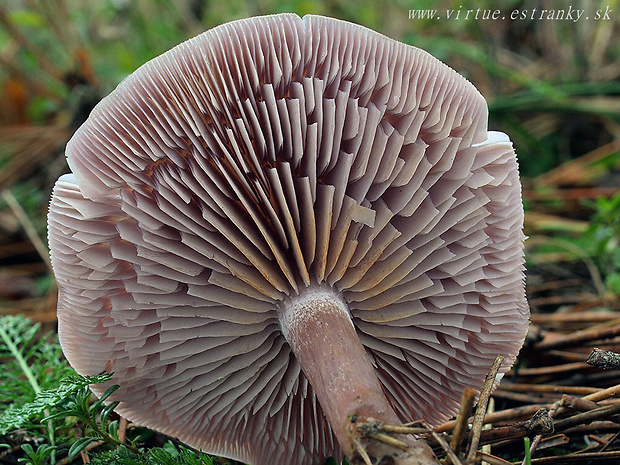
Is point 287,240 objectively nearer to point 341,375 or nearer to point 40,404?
point 341,375

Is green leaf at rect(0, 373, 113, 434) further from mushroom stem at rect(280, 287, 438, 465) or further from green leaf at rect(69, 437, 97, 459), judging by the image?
mushroom stem at rect(280, 287, 438, 465)

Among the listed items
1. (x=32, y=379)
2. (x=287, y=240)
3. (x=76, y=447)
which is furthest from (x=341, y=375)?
(x=32, y=379)

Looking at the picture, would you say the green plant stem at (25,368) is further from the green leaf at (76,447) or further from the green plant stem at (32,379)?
the green leaf at (76,447)

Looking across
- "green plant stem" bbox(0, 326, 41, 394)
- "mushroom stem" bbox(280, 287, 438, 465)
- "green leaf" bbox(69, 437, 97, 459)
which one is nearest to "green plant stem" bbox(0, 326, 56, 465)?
"green plant stem" bbox(0, 326, 41, 394)

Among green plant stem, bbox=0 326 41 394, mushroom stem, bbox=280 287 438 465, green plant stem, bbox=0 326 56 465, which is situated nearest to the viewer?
mushroom stem, bbox=280 287 438 465

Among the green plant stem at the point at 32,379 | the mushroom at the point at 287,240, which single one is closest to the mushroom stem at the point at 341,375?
the mushroom at the point at 287,240

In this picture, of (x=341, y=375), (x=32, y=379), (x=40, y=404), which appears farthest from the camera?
(x=32, y=379)

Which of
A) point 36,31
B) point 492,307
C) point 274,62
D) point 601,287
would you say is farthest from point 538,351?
point 36,31
